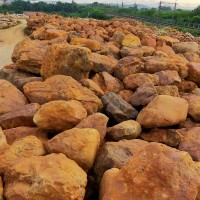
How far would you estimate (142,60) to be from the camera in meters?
5.86

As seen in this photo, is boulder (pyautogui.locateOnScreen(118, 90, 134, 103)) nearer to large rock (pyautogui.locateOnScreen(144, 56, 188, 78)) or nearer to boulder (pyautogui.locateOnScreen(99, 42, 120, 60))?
large rock (pyautogui.locateOnScreen(144, 56, 188, 78))

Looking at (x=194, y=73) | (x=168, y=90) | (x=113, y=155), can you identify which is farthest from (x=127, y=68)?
(x=113, y=155)

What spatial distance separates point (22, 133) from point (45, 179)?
4.07ft

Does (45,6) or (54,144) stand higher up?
(54,144)

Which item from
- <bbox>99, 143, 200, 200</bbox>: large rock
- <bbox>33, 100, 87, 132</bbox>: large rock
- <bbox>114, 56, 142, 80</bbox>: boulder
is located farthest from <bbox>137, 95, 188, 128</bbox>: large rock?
<bbox>114, 56, 142, 80</bbox>: boulder

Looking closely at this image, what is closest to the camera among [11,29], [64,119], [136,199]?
[136,199]

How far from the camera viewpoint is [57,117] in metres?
3.56

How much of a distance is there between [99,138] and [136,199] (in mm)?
956

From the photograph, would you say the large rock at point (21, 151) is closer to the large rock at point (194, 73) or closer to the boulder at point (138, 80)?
the boulder at point (138, 80)

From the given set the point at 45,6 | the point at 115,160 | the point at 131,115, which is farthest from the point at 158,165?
the point at 45,6

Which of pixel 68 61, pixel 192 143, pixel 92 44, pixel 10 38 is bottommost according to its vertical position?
pixel 10 38

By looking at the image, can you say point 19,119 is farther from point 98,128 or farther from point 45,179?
point 45,179

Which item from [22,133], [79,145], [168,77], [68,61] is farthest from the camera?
[168,77]

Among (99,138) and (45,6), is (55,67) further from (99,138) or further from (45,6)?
(45,6)
